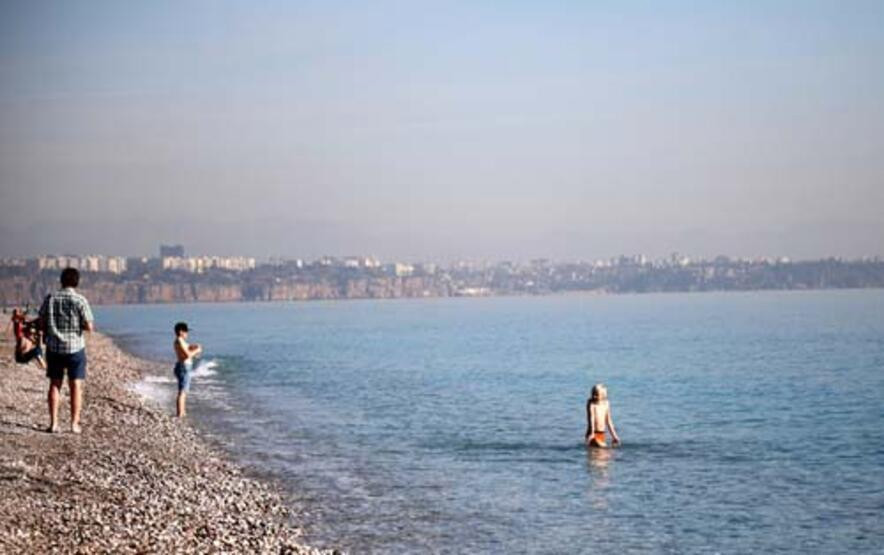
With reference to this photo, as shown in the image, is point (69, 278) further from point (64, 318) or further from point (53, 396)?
point (53, 396)

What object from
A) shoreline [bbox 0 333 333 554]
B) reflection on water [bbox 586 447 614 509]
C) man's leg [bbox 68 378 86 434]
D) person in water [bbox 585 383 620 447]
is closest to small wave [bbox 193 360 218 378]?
shoreline [bbox 0 333 333 554]

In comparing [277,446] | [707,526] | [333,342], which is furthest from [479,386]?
[333,342]

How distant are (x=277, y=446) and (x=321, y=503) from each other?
343 inches

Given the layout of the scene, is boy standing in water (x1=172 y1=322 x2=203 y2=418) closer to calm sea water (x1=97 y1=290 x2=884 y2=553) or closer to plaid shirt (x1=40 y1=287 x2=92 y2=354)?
calm sea water (x1=97 y1=290 x2=884 y2=553)

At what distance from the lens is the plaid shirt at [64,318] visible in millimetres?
18078

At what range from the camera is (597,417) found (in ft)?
88.3

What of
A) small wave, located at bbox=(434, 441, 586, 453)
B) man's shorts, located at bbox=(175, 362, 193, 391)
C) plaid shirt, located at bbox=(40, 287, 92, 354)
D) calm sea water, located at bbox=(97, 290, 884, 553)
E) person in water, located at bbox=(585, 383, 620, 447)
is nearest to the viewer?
calm sea water, located at bbox=(97, 290, 884, 553)

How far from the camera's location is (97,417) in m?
27.5

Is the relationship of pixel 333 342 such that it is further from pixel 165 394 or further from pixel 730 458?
pixel 730 458

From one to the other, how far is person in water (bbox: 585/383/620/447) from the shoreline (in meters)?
8.31

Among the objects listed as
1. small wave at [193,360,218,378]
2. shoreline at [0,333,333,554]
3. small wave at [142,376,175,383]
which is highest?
shoreline at [0,333,333,554]

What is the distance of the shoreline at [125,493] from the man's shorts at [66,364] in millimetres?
1333

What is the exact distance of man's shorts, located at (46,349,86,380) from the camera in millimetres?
18312

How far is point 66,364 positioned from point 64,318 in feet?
2.53
